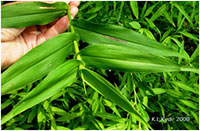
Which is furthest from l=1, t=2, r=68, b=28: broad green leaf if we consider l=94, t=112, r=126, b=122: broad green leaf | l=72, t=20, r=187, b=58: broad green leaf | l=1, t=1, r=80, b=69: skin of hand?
l=94, t=112, r=126, b=122: broad green leaf

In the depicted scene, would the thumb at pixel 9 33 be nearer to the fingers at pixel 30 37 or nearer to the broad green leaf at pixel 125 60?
the fingers at pixel 30 37

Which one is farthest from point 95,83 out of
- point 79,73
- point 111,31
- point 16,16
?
point 16,16

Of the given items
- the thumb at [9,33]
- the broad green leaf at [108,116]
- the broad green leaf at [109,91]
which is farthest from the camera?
the broad green leaf at [108,116]

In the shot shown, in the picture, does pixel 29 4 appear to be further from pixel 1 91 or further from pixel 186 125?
pixel 186 125

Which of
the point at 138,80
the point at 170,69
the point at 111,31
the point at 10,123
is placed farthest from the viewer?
the point at 10,123

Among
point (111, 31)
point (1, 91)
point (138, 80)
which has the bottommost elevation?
point (138, 80)

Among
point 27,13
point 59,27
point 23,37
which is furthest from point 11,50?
point 27,13

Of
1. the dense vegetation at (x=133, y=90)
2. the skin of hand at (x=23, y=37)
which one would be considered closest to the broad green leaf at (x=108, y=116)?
the dense vegetation at (x=133, y=90)
